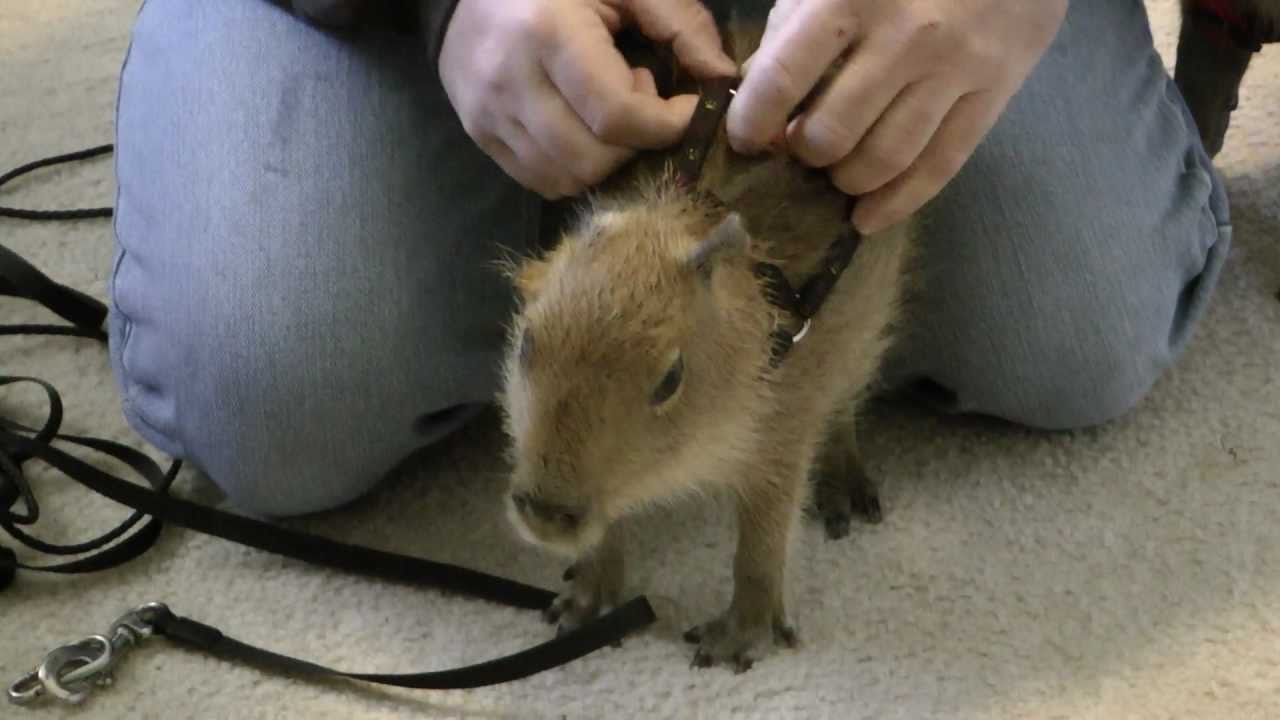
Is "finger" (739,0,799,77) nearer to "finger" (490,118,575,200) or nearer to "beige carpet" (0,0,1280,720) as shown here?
"finger" (490,118,575,200)

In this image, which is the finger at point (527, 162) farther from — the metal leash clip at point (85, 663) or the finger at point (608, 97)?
the metal leash clip at point (85, 663)

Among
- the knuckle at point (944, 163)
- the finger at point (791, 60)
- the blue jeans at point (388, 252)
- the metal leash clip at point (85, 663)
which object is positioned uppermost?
the finger at point (791, 60)

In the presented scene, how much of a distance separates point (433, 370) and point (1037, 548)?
1.93 ft

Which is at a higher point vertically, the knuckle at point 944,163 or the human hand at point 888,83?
the human hand at point 888,83

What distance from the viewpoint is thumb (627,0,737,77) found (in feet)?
2.77

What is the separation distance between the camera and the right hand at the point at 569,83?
2.63 ft

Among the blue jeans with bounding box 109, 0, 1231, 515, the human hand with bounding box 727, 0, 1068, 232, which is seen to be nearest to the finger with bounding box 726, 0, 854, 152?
the human hand with bounding box 727, 0, 1068, 232

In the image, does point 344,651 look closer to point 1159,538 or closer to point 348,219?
point 348,219

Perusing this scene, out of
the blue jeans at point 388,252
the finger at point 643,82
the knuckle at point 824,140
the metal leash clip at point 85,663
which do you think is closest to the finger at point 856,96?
the knuckle at point 824,140

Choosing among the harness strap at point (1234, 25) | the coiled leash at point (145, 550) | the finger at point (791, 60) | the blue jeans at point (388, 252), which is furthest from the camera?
the harness strap at point (1234, 25)

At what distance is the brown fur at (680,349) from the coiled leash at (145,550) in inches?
7.6

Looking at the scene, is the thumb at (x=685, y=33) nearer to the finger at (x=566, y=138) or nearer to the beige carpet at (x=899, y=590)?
the finger at (x=566, y=138)

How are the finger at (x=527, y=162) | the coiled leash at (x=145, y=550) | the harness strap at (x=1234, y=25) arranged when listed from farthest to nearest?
the harness strap at (x=1234, y=25) → the coiled leash at (x=145, y=550) → the finger at (x=527, y=162)

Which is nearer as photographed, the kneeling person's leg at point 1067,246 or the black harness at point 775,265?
the black harness at point 775,265
